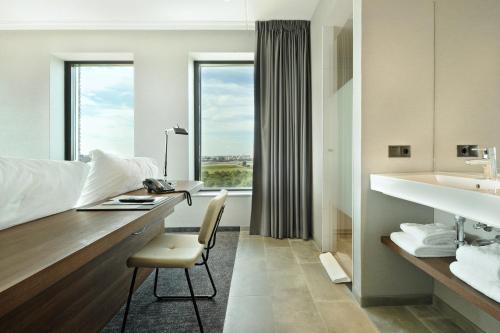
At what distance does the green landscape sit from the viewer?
12.8ft

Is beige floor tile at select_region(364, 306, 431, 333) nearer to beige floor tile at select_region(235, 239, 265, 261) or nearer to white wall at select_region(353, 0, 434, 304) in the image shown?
white wall at select_region(353, 0, 434, 304)

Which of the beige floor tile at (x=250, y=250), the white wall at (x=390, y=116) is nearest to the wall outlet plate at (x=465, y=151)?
the white wall at (x=390, y=116)

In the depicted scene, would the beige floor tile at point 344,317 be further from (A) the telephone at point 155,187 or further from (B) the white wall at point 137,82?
(B) the white wall at point 137,82

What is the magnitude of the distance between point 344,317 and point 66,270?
157 centimetres

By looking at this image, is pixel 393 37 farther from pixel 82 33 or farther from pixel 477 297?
pixel 82 33

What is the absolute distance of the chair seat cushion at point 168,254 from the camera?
1454 millimetres

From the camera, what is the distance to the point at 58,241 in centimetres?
92

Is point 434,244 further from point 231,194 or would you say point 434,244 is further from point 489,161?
point 231,194

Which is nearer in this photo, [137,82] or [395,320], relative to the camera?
[395,320]

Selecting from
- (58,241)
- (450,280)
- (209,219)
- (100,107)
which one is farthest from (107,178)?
(100,107)

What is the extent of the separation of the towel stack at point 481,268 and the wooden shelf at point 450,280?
2 centimetres

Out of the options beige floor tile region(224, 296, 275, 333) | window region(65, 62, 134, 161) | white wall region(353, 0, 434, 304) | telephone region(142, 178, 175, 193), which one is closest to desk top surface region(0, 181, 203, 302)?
telephone region(142, 178, 175, 193)

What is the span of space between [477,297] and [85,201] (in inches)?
80.4

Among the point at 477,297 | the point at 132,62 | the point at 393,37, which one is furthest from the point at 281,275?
the point at 132,62
